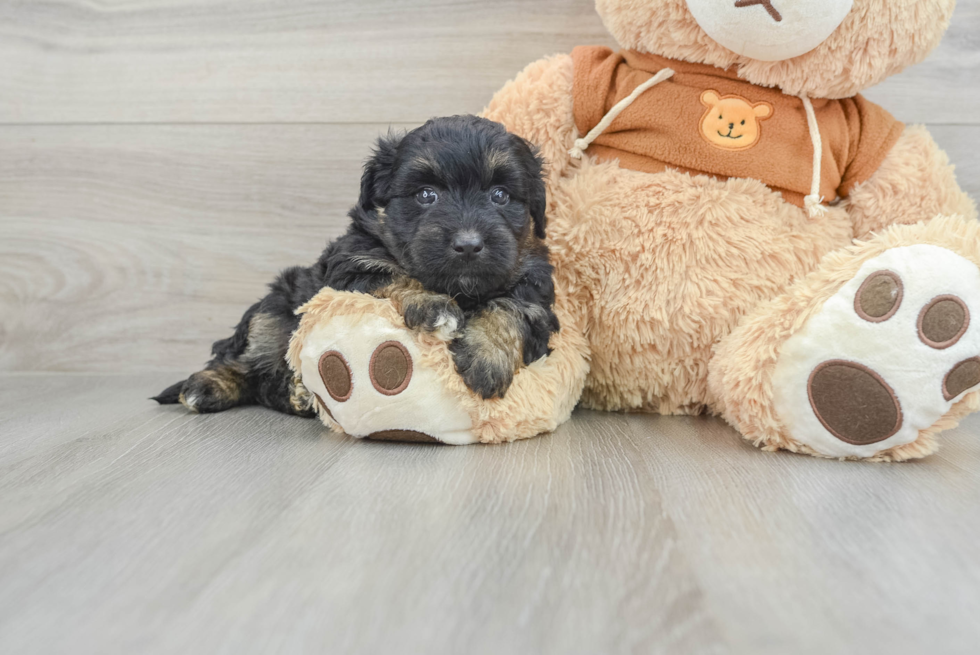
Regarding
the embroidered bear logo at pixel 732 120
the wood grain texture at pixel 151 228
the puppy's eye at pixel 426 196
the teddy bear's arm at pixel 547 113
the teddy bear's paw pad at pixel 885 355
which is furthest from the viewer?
the wood grain texture at pixel 151 228

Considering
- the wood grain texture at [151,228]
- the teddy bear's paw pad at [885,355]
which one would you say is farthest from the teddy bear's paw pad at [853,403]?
the wood grain texture at [151,228]

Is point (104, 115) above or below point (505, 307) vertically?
above

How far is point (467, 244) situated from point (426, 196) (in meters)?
0.19

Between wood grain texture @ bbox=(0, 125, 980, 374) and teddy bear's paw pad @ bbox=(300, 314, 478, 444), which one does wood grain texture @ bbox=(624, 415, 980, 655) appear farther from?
wood grain texture @ bbox=(0, 125, 980, 374)

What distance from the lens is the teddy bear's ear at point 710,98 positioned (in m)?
1.64

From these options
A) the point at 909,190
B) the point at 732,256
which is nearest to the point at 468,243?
the point at 732,256

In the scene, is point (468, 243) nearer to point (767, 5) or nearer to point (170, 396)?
point (767, 5)

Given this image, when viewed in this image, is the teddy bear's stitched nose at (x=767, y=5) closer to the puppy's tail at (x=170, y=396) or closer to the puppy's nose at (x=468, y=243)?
the puppy's nose at (x=468, y=243)

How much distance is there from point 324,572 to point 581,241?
1021 millimetres

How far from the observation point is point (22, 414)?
6.11 feet

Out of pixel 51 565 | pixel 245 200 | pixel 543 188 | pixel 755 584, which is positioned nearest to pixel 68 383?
pixel 245 200

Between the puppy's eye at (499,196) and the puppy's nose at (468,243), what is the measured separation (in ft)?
0.52

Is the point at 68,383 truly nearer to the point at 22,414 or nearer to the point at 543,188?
the point at 22,414

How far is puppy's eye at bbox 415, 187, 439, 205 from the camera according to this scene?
1.50m
